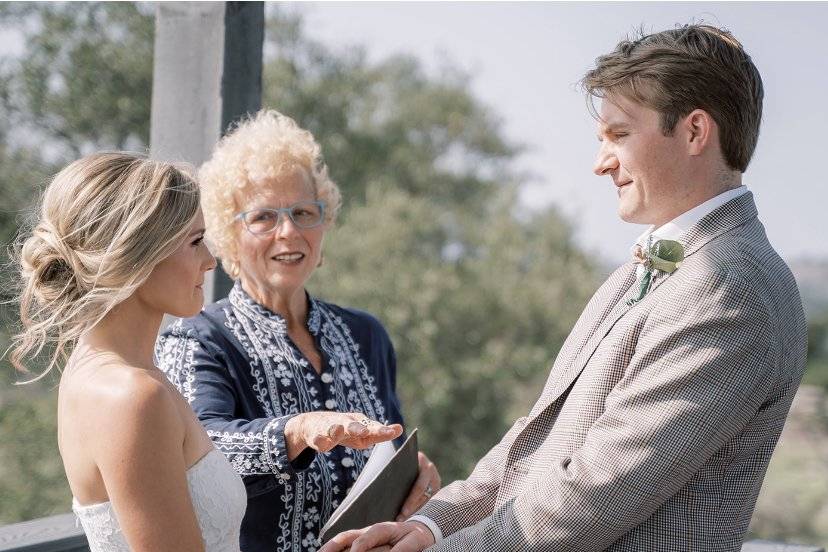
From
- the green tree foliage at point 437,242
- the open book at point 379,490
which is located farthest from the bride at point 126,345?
the green tree foliage at point 437,242

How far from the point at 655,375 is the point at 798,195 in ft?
20.4

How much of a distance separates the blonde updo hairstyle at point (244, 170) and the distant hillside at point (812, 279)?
542cm

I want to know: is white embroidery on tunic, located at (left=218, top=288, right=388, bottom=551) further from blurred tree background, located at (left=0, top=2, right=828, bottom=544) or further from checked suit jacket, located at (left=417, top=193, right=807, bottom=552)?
blurred tree background, located at (left=0, top=2, right=828, bottom=544)

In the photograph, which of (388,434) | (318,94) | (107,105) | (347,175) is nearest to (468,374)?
(347,175)

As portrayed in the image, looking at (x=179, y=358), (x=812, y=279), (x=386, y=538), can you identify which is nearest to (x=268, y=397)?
(x=179, y=358)

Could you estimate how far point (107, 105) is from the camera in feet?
23.0

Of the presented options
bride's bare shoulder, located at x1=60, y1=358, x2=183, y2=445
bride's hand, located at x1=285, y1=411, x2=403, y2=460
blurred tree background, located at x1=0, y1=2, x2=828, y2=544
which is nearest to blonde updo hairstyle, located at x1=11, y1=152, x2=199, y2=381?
bride's bare shoulder, located at x1=60, y1=358, x2=183, y2=445

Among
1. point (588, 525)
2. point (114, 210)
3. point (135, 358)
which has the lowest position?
point (588, 525)

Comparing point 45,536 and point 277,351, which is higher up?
point 277,351

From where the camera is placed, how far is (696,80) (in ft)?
6.55

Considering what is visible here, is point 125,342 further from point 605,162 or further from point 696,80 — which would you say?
point 696,80

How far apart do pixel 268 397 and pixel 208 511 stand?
2.26ft

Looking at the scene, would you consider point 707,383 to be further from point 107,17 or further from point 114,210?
point 107,17

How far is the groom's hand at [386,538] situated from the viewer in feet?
6.95
